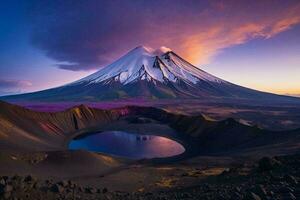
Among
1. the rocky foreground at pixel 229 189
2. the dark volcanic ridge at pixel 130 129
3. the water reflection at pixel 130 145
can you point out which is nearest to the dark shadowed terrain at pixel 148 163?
the rocky foreground at pixel 229 189

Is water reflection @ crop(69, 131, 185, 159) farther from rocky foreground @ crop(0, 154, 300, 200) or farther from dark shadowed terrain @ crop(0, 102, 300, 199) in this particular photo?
rocky foreground @ crop(0, 154, 300, 200)

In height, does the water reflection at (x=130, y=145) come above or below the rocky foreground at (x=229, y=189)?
above

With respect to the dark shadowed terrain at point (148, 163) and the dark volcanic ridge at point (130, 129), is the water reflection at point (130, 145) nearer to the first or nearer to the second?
the dark volcanic ridge at point (130, 129)

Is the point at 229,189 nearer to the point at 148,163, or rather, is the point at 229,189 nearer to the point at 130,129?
the point at 148,163

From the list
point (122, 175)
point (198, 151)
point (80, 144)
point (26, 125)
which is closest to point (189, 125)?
point (198, 151)

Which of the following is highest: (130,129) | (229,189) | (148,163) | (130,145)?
(130,129)

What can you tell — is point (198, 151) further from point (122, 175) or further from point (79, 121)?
point (79, 121)

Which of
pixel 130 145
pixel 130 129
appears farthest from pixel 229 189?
pixel 130 129

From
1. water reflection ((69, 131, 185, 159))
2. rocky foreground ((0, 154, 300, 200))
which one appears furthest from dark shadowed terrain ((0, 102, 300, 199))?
water reflection ((69, 131, 185, 159))
